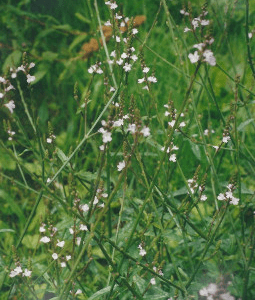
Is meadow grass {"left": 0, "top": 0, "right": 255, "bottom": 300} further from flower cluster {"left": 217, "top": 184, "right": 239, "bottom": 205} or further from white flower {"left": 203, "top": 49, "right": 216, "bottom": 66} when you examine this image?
white flower {"left": 203, "top": 49, "right": 216, "bottom": 66}

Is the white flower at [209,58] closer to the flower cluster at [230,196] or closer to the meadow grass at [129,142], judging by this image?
the meadow grass at [129,142]

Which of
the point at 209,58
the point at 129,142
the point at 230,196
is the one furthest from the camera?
the point at 129,142

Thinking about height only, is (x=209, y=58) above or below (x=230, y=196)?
above

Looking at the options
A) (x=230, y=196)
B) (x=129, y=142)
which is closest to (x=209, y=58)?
(x=230, y=196)

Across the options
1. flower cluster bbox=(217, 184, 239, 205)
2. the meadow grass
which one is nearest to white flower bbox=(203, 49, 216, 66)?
the meadow grass

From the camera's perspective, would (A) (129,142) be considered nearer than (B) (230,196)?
No

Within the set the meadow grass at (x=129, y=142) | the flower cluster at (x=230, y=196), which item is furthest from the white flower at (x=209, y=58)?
the flower cluster at (x=230, y=196)

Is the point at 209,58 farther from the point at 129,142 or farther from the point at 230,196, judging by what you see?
the point at 129,142

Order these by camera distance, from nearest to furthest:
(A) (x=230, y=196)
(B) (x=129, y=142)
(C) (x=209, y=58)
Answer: (C) (x=209, y=58) → (A) (x=230, y=196) → (B) (x=129, y=142)

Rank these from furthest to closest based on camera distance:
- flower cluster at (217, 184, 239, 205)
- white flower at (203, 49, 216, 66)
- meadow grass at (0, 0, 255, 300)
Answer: meadow grass at (0, 0, 255, 300), flower cluster at (217, 184, 239, 205), white flower at (203, 49, 216, 66)
